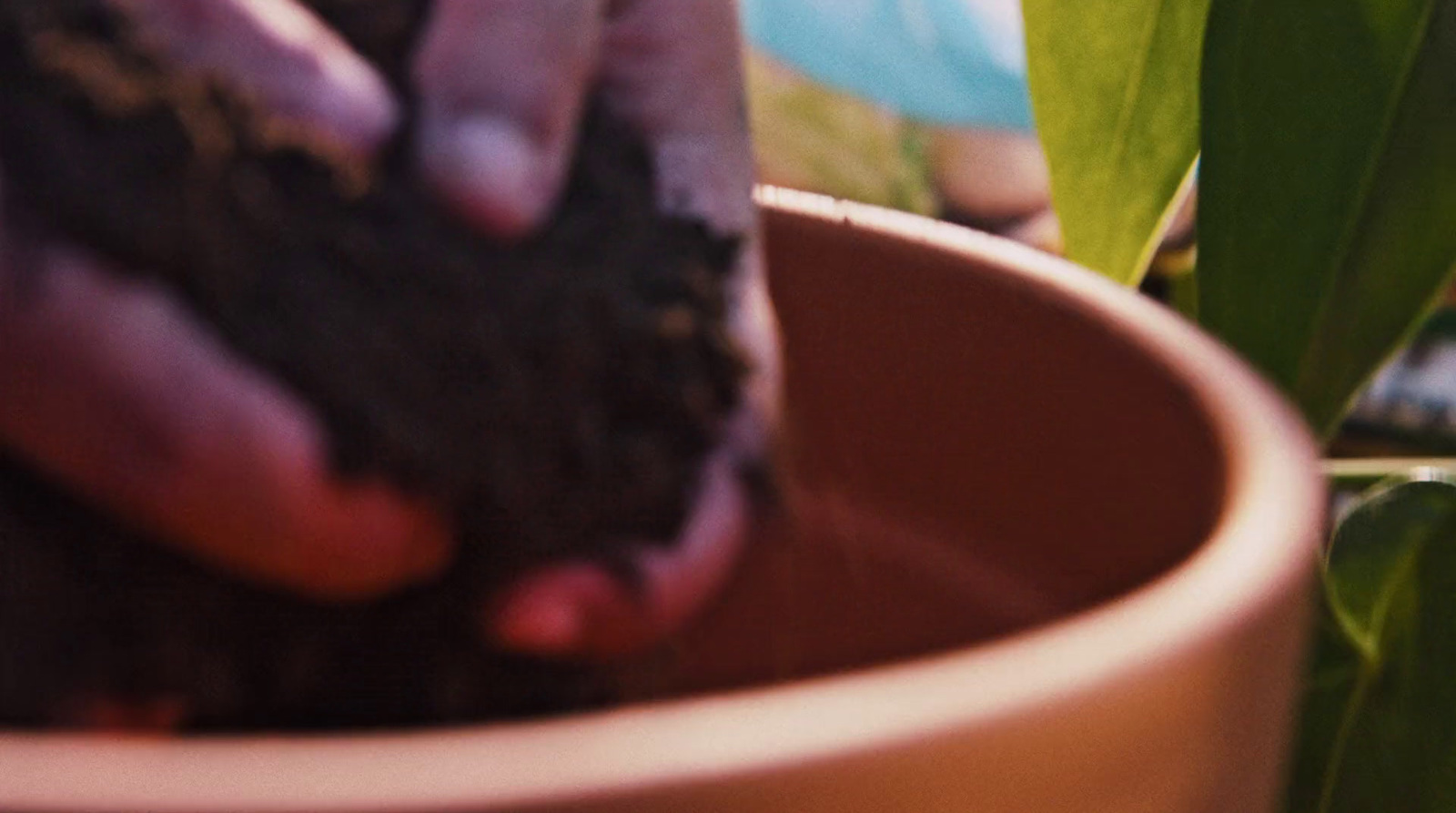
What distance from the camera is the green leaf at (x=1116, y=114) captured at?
0.26 meters

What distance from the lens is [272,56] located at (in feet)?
0.38

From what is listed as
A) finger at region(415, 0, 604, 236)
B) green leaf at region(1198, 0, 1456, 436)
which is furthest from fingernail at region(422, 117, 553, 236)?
green leaf at region(1198, 0, 1456, 436)

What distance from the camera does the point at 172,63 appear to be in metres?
0.11

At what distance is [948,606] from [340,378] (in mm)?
132

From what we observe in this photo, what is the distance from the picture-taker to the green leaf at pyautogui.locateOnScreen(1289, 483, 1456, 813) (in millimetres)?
249

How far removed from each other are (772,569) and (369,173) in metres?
0.08

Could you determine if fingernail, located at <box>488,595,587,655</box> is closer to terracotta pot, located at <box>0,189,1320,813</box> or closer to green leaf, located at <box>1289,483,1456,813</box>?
terracotta pot, located at <box>0,189,1320,813</box>

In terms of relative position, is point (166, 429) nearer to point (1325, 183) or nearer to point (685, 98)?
point (685, 98)

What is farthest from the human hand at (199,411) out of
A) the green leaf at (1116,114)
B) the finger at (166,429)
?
the green leaf at (1116,114)

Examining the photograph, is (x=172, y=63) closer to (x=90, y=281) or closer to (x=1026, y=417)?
(x=90, y=281)

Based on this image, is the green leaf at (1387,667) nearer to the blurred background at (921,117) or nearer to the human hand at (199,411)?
the human hand at (199,411)

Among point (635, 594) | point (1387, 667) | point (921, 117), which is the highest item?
point (635, 594)

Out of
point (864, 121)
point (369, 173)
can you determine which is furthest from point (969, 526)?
point (864, 121)

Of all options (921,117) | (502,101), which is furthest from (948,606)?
(921,117)
